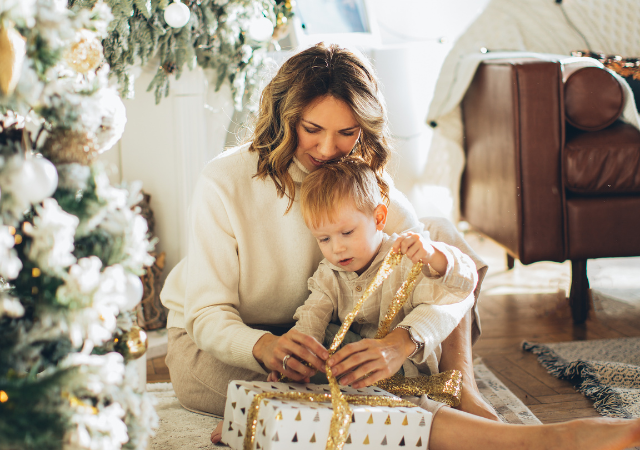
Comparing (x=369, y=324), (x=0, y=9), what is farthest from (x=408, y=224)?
(x=0, y=9)

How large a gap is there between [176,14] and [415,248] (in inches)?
34.6

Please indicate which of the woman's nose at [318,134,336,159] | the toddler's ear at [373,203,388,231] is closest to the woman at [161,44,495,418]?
the woman's nose at [318,134,336,159]

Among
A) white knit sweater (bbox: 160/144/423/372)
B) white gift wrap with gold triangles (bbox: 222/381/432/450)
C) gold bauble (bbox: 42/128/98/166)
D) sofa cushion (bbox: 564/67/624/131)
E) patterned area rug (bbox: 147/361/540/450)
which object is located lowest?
patterned area rug (bbox: 147/361/540/450)

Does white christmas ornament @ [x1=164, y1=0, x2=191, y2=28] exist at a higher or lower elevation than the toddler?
higher

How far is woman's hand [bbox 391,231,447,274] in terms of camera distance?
979mm

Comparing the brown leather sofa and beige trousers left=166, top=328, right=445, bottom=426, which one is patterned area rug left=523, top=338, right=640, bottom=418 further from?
beige trousers left=166, top=328, right=445, bottom=426

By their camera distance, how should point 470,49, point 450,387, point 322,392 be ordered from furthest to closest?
point 470,49 → point 450,387 → point 322,392

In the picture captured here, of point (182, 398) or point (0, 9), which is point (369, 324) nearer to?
point (182, 398)

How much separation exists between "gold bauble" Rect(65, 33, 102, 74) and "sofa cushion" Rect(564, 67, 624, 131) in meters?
1.43

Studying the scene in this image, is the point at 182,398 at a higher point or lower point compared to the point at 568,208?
lower

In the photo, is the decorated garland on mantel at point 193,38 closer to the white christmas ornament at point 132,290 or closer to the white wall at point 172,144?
the white wall at point 172,144

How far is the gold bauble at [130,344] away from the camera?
680mm

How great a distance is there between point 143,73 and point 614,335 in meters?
1.56

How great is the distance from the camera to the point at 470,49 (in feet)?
7.75
